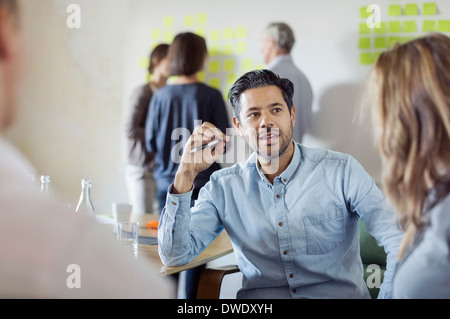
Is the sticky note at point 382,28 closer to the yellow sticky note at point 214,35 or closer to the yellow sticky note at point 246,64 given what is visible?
the yellow sticky note at point 246,64

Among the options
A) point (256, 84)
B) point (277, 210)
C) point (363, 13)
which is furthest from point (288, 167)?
point (363, 13)

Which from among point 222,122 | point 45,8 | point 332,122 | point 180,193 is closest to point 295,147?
point 180,193

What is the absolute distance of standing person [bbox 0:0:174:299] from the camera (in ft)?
1.55

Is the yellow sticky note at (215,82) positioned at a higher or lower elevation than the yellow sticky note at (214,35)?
lower

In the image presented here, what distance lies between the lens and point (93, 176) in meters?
3.19

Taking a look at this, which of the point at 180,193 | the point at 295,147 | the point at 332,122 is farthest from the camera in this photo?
the point at 332,122

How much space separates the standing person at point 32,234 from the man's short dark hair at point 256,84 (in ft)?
3.11

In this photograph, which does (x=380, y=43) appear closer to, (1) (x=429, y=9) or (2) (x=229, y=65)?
(1) (x=429, y=9)

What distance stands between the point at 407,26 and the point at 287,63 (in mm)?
594

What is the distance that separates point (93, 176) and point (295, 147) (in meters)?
2.05

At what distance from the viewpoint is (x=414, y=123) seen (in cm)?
80

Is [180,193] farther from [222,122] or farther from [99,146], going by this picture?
[99,146]

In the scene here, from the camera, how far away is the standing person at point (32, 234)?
1.55 ft

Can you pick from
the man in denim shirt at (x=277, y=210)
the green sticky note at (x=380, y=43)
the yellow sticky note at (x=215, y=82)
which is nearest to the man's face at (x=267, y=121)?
the man in denim shirt at (x=277, y=210)
